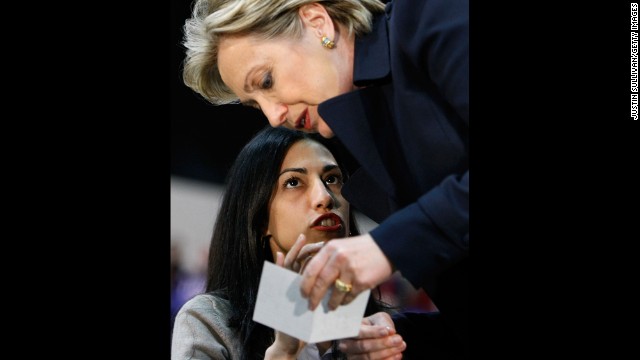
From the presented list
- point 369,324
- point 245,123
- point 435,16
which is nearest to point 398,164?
point 435,16

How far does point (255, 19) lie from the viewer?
1663mm

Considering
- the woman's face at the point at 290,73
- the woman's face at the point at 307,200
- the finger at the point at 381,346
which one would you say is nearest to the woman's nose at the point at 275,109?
the woman's face at the point at 290,73

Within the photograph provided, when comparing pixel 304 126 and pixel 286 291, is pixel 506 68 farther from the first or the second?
pixel 286 291

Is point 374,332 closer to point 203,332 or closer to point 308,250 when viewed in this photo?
point 308,250

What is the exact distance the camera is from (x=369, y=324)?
206 centimetres

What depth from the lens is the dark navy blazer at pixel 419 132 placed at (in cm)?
143

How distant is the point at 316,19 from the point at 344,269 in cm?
62

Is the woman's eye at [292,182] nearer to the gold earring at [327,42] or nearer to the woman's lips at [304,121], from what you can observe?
the woman's lips at [304,121]

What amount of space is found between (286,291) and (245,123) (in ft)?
3.60

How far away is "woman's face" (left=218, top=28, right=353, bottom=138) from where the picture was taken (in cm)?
168

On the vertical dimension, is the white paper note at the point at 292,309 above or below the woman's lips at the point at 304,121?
below

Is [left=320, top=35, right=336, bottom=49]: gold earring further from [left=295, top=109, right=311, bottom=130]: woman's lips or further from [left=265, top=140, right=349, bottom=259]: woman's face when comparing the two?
[left=265, top=140, right=349, bottom=259]: woman's face

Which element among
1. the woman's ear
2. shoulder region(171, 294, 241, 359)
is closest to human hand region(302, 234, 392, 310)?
the woman's ear

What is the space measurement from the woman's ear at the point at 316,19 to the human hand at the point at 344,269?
1.74 feet
